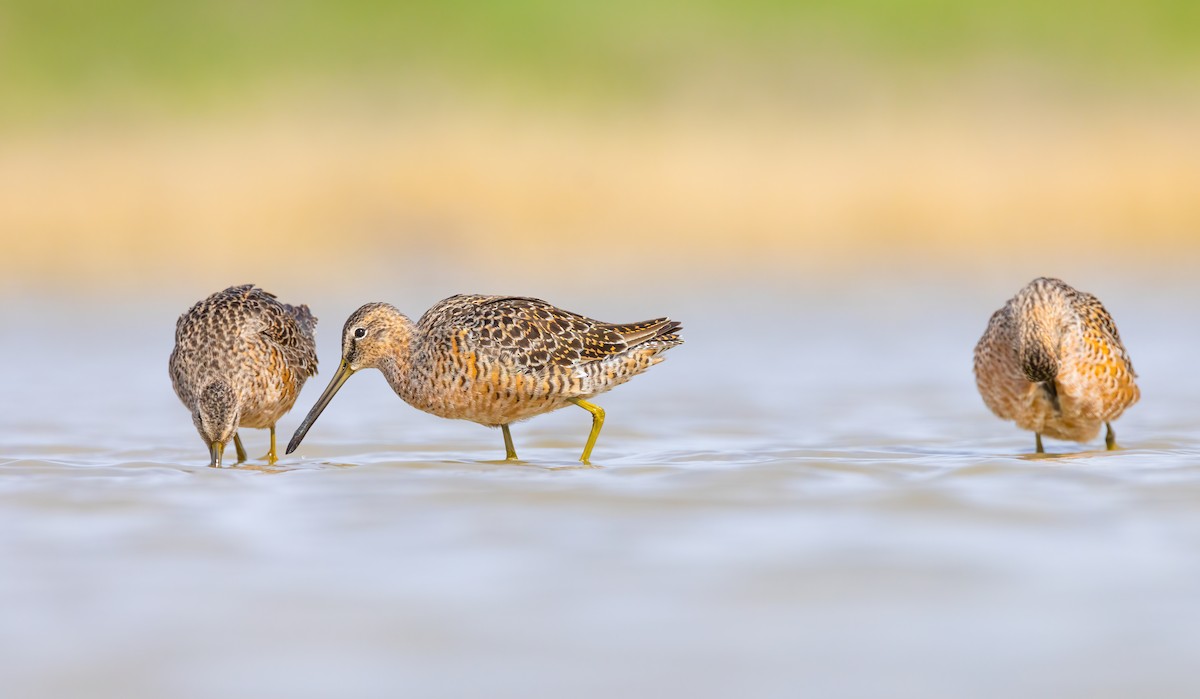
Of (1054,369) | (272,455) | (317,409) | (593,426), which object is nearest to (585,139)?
(317,409)

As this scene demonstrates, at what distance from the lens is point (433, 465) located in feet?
17.7

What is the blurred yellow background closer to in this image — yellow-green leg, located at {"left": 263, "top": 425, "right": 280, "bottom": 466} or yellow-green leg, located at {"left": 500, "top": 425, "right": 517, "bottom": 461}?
yellow-green leg, located at {"left": 263, "top": 425, "right": 280, "bottom": 466}

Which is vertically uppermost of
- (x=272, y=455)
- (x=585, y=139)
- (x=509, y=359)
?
(x=585, y=139)

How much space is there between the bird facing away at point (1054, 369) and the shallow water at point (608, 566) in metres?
0.19

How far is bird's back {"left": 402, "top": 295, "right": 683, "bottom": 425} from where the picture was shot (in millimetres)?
6086

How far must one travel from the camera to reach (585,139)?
51.5 ft

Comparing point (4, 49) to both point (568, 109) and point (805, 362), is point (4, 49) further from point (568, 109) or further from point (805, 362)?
point (805, 362)

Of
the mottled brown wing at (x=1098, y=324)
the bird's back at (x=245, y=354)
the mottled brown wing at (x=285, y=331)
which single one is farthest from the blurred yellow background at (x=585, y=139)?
the mottled brown wing at (x=1098, y=324)

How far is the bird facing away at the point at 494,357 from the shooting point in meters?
6.09

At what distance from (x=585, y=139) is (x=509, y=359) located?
9.78 meters

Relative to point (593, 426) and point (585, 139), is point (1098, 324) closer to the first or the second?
point (593, 426)

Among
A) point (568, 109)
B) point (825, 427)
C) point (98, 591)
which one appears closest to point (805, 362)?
point (825, 427)

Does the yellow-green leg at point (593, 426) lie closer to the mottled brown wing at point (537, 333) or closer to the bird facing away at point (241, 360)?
the mottled brown wing at point (537, 333)

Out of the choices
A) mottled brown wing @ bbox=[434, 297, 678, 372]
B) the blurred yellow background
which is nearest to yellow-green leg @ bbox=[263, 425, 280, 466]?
mottled brown wing @ bbox=[434, 297, 678, 372]
